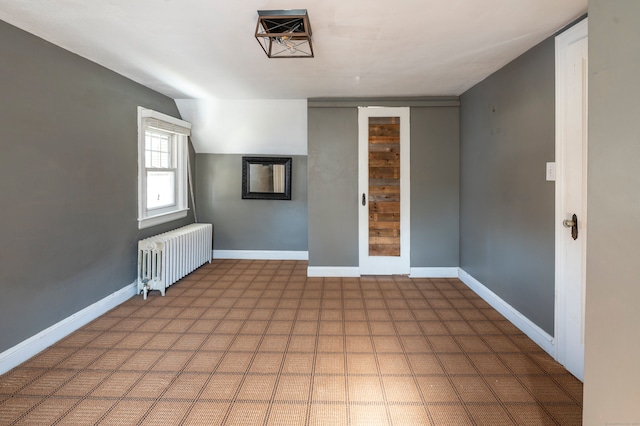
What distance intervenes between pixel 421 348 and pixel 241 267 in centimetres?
309

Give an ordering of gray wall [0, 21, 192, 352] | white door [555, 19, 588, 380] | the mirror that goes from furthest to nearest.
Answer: the mirror → gray wall [0, 21, 192, 352] → white door [555, 19, 588, 380]

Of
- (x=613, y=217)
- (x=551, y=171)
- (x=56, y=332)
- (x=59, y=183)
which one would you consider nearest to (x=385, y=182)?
(x=551, y=171)

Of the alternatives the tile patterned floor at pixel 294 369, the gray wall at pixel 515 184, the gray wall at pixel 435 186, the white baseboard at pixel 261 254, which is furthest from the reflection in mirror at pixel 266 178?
the gray wall at pixel 515 184

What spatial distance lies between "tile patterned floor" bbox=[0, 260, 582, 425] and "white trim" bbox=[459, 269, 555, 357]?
2.4 inches

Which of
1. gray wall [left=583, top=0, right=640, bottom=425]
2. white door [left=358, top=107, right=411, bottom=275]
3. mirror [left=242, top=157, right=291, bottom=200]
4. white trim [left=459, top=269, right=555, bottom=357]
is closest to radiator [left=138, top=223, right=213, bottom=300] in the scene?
mirror [left=242, top=157, right=291, bottom=200]

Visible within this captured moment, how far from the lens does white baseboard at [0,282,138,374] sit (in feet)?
7.23

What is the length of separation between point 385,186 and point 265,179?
202 cm

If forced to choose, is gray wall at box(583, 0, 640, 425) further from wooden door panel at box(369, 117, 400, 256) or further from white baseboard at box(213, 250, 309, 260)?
white baseboard at box(213, 250, 309, 260)

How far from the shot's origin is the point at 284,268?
4809 mm

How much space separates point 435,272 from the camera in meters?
4.31

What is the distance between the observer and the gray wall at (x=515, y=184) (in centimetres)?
244

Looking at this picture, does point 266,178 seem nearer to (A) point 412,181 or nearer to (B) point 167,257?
(B) point 167,257

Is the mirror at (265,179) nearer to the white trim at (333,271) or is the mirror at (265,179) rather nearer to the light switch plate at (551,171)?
the white trim at (333,271)

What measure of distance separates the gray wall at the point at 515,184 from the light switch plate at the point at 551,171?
0.04 metres
